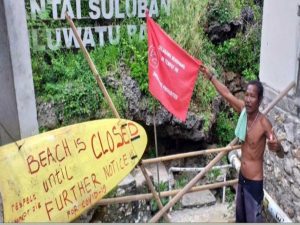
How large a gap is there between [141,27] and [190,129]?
1960 mm

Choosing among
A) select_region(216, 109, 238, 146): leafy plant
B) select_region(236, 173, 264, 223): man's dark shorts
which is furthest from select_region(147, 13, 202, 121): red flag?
select_region(216, 109, 238, 146): leafy plant

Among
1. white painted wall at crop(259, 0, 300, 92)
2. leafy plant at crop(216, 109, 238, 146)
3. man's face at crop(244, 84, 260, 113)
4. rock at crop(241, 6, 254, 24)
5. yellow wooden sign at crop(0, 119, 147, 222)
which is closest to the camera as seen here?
yellow wooden sign at crop(0, 119, 147, 222)

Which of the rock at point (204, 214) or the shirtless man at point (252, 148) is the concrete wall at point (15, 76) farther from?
the rock at point (204, 214)

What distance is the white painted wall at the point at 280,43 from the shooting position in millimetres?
3926

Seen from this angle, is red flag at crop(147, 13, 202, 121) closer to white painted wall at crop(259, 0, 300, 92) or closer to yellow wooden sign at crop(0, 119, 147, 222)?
yellow wooden sign at crop(0, 119, 147, 222)

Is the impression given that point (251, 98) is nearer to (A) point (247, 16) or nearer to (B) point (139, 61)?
(B) point (139, 61)

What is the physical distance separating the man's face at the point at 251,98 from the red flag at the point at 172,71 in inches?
19.2

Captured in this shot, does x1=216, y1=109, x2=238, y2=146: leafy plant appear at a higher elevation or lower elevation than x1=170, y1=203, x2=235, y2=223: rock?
higher

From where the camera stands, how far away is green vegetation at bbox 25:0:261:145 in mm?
6258

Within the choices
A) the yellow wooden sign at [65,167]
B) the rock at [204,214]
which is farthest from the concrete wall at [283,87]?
the yellow wooden sign at [65,167]

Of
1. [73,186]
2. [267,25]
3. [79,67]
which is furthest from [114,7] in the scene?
[73,186]

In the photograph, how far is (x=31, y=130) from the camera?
4113 mm

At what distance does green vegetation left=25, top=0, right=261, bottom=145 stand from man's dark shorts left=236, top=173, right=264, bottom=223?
113 inches

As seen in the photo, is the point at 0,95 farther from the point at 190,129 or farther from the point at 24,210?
the point at 190,129
